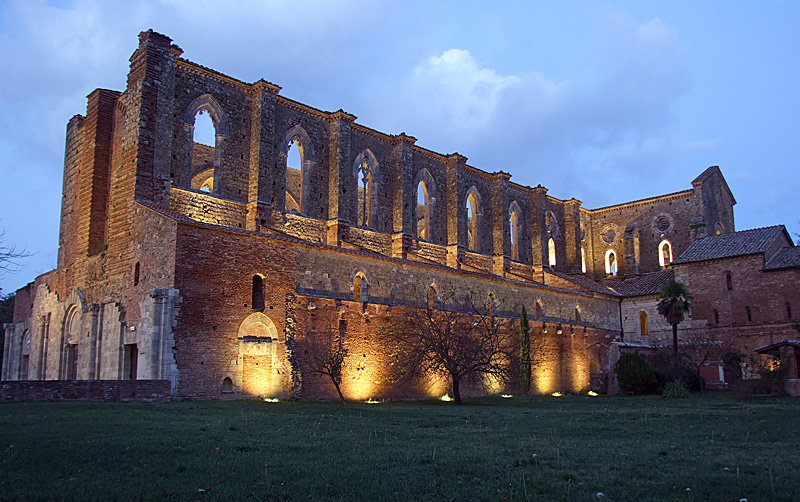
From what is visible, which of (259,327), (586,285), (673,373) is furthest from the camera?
(586,285)

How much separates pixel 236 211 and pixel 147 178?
4417 mm

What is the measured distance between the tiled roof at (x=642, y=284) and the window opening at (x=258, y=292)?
93.4ft

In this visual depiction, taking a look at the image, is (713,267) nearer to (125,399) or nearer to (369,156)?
(369,156)

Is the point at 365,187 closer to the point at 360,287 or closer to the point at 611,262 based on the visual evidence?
the point at 360,287

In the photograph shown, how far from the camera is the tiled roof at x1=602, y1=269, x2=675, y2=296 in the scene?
42.6 meters

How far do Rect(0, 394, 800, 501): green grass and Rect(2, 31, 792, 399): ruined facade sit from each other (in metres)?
7.70

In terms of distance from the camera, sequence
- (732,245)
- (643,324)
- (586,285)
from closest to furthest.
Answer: (732,245) → (586,285) → (643,324)

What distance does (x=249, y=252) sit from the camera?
885 inches

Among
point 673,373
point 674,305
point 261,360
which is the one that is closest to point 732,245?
point 674,305

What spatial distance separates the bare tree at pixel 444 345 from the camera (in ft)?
76.1

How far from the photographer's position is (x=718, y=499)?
21.7 feet

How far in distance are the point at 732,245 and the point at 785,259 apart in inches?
122

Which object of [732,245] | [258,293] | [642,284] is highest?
[732,245]

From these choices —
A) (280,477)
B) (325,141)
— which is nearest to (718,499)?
(280,477)
